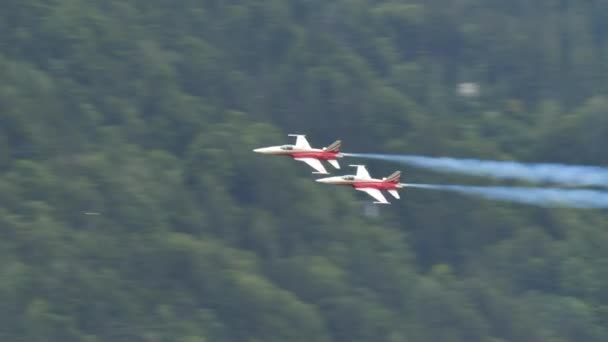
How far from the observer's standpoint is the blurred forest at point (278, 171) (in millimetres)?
73312

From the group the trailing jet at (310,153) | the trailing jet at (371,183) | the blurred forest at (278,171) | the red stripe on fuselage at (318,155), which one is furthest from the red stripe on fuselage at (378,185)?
the blurred forest at (278,171)

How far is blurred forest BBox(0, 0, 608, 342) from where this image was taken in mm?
73312

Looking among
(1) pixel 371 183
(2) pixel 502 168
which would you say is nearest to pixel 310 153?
(1) pixel 371 183

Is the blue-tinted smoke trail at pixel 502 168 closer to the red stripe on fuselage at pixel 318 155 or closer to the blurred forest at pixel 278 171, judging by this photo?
the blurred forest at pixel 278 171

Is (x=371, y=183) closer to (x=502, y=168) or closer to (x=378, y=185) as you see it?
(x=378, y=185)

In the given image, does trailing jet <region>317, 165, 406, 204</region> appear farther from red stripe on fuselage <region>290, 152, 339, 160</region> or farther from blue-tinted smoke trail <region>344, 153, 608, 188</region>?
blue-tinted smoke trail <region>344, 153, 608, 188</region>

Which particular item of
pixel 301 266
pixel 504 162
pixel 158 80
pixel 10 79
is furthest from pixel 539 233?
pixel 10 79

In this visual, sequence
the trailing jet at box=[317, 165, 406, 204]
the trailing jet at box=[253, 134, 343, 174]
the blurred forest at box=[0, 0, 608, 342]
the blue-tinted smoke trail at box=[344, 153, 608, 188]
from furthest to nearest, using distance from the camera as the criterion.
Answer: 1. the blurred forest at box=[0, 0, 608, 342]
2. the blue-tinted smoke trail at box=[344, 153, 608, 188]
3. the trailing jet at box=[317, 165, 406, 204]
4. the trailing jet at box=[253, 134, 343, 174]

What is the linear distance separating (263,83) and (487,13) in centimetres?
2185

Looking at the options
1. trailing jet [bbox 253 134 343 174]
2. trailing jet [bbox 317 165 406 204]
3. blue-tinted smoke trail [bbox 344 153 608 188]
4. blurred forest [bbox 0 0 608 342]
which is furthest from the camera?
blurred forest [bbox 0 0 608 342]

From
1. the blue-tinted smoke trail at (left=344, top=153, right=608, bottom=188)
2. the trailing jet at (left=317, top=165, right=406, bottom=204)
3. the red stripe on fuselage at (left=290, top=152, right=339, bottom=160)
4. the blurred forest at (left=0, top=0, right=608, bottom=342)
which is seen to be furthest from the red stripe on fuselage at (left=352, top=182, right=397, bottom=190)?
the blurred forest at (left=0, top=0, right=608, bottom=342)

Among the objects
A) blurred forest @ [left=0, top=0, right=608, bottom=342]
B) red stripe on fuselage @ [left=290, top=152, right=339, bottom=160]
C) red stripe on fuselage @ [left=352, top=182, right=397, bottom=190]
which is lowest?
red stripe on fuselage @ [left=352, top=182, right=397, bottom=190]

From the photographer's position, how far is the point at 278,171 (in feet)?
272

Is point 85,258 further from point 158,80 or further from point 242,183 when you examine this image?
point 158,80
